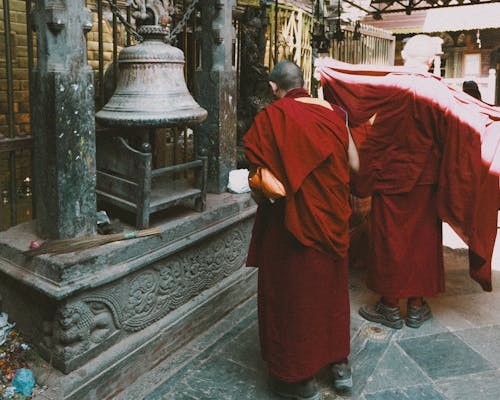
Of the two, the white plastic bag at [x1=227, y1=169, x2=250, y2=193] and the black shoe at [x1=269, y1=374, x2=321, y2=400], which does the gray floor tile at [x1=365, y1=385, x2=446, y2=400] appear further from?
the white plastic bag at [x1=227, y1=169, x2=250, y2=193]

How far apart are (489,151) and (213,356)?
255 cm

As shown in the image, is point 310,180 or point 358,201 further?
point 358,201

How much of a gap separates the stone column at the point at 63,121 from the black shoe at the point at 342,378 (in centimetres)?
171

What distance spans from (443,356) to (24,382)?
2.70m

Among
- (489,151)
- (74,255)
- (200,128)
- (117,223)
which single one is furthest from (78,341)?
(489,151)

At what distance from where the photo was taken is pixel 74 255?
304 cm

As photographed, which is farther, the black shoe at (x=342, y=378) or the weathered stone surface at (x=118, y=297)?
the black shoe at (x=342, y=378)

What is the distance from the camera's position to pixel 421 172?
4.04 meters

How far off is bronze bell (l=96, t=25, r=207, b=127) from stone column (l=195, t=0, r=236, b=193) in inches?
32.4

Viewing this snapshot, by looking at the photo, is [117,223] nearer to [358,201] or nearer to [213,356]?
[213,356]

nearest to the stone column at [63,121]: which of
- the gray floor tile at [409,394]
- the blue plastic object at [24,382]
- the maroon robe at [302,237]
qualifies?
the blue plastic object at [24,382]

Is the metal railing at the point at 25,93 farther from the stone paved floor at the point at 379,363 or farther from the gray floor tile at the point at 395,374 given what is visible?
the gray floor tile at the point at 395,374

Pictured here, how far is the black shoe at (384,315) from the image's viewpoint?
4227 mm

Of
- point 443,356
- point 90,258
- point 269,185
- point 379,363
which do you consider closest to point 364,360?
point 379,363
